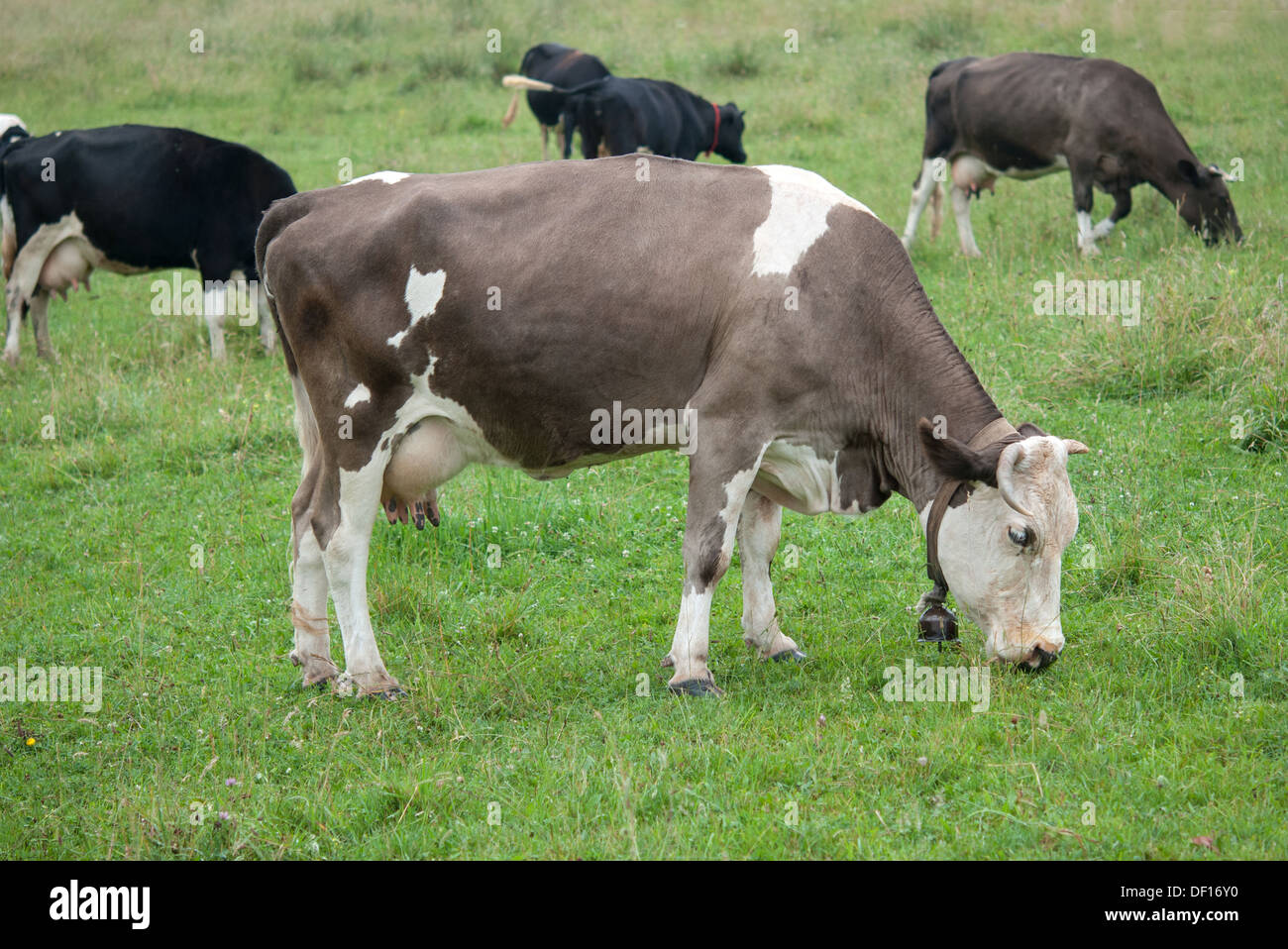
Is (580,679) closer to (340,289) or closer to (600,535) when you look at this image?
(600,535)

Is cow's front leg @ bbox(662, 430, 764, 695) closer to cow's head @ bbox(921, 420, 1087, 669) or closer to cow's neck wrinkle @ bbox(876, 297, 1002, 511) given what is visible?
cow's neck wrinkle @ bbox(876, 297, 1002, 511)

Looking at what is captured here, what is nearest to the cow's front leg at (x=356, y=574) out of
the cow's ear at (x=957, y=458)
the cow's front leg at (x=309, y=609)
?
the cow's front leg at (x=309, y=609)

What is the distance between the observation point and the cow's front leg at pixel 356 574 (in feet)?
19.0

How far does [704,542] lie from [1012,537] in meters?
1.29

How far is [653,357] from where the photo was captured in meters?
5.58

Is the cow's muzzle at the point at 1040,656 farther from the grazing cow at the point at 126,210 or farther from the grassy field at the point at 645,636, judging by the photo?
the grazing cow at the point at 126,210

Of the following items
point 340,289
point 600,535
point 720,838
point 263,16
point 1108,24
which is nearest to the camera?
point 720,838

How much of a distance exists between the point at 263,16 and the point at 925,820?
2382cm

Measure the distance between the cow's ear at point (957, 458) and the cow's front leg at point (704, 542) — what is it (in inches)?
29.4

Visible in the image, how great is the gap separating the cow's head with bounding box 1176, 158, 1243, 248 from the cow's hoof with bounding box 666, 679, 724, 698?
808 centimetres

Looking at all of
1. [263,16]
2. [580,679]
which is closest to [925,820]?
[580,679]

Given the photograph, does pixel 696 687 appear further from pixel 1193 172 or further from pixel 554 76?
pixel 554 76

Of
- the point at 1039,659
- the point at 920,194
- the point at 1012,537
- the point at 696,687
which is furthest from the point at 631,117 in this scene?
the point at 1039,659

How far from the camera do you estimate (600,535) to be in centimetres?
741
